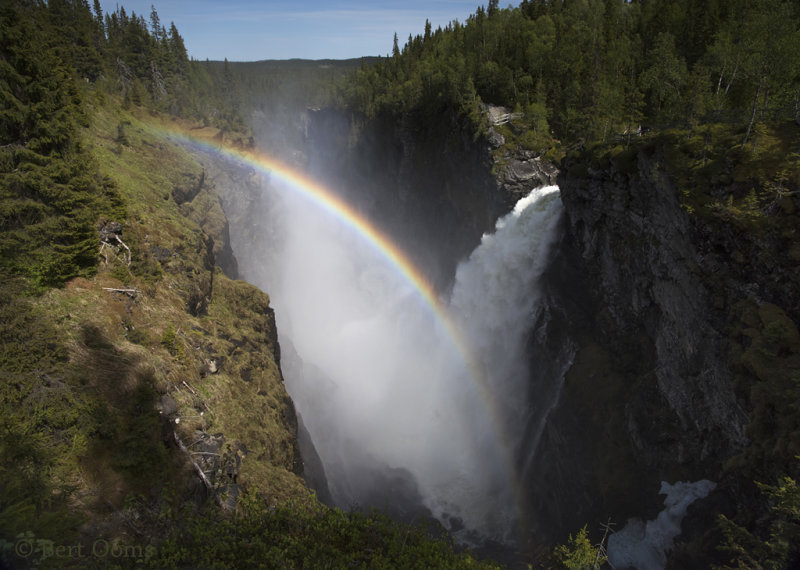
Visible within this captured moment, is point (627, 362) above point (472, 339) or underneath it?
above

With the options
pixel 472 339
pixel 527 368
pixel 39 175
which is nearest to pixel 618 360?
pixel 527 368

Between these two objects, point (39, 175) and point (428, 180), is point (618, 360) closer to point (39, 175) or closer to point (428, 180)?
point (39, 175)

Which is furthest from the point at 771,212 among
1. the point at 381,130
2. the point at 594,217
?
the point at 381,130

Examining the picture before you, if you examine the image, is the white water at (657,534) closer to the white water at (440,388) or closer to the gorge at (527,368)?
the gorge at (527,368)

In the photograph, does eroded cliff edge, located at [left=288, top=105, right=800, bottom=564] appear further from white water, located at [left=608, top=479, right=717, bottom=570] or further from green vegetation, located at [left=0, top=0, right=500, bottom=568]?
green vegetation, located at [left=0, top=0, right=500, bottom=568]

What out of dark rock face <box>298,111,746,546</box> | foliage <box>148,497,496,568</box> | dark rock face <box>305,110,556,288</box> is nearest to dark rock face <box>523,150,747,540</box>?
dark rock face <box>298,111,746,546</box>

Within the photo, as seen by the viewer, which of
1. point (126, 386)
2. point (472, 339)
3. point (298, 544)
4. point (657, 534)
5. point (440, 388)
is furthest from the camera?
point (440, 388)

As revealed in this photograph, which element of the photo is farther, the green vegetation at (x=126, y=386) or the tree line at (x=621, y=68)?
the tree line at (x=621, y=68)

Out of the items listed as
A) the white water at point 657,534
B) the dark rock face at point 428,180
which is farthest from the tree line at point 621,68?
the white water at point 657,534

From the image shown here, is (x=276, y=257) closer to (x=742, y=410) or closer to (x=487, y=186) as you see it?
(x=487, y=186)

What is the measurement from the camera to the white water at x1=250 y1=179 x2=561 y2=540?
36062 mm

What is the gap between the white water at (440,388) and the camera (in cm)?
3606

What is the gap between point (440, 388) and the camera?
50.0 meters

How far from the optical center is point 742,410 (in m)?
16.5
